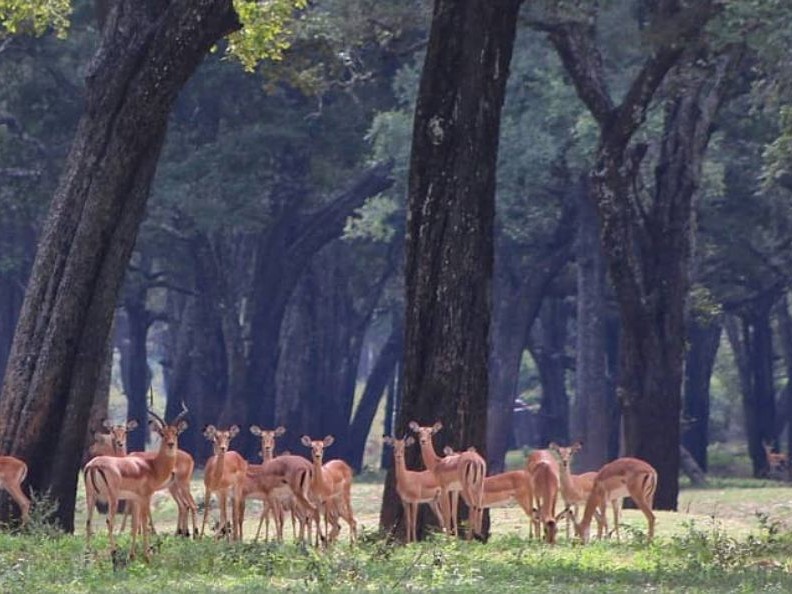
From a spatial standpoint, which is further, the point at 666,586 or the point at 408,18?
the point at 408,18

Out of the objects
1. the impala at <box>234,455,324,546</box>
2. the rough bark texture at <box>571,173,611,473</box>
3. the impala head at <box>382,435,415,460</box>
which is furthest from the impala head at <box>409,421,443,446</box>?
the rough bark texture at <box>571,173,611,473</box>

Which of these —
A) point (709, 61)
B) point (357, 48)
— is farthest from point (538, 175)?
point (709, 61)

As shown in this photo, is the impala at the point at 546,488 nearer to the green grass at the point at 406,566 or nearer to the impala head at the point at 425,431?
the green grass at the point at 406,566

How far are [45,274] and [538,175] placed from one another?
2447cm

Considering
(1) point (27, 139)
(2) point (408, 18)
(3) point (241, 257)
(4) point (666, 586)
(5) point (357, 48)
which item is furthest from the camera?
(3) point (241, 257)

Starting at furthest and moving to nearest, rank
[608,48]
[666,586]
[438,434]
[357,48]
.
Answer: [608,48], [357,48], [438,434], [666,586]

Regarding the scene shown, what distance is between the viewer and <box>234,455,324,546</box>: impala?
64.9 ft

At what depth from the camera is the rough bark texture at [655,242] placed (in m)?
29.9

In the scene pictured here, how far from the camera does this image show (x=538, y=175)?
44.2 meters

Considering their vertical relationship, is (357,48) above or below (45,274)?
above

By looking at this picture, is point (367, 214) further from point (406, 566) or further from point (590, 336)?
point (406, 566)

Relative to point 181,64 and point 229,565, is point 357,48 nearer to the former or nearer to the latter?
point 181,64

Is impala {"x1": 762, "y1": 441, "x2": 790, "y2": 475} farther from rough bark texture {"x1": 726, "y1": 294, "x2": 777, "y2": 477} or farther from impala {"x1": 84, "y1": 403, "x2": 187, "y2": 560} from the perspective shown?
impala {"x1": 84, "y1": 403, "x2": 187, "y2": 560}

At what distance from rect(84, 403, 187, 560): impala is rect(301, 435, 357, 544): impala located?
217 cm
